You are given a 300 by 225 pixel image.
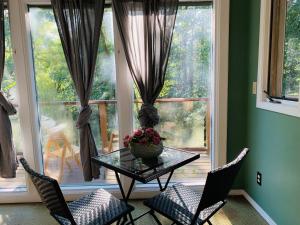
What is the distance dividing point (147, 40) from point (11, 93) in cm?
151

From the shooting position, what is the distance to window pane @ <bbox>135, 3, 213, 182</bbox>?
2.40m

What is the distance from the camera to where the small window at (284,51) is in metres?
1.78

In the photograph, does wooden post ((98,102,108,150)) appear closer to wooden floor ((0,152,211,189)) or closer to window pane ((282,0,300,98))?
wooden floor ((0,152,211,189))

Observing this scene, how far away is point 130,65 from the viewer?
89.5 inches

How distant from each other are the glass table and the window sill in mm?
744

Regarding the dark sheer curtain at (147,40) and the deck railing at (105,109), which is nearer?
the dark sheer curtain at (147,40)

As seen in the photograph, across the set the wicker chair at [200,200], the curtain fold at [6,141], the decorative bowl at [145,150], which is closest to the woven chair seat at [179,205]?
the wicker chair at [200,200]

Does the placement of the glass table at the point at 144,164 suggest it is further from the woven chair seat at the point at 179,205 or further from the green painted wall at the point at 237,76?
the green painted wall at the point at 237,76

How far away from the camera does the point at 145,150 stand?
1704 mm

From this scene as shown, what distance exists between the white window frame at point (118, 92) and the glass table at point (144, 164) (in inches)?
25.6

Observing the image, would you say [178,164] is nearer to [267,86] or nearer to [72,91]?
[267,86]

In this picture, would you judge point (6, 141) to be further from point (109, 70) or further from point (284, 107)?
point (284, 107)

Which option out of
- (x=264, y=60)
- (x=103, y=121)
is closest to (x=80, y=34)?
(x=103, y=121)

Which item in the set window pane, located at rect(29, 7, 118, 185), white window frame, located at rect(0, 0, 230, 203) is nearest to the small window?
white window frame, located at rect(0, 0, 230, 203)
